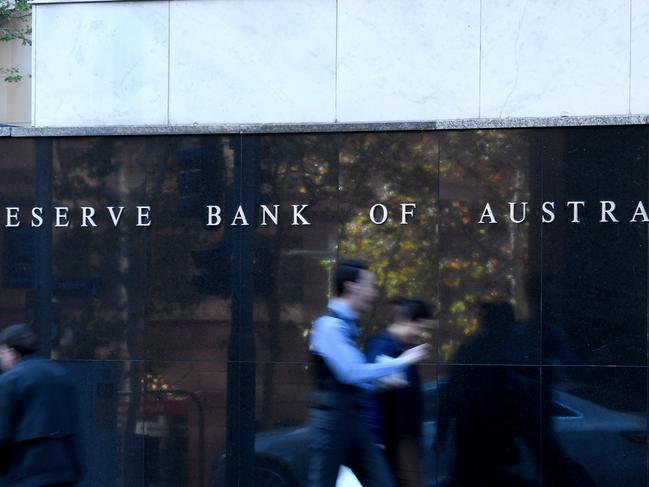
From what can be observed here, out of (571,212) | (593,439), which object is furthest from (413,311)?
(593,439)

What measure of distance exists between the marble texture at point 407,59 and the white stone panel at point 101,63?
5.66 feet

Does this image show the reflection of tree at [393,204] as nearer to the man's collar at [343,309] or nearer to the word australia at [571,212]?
the word australia at [571,212]

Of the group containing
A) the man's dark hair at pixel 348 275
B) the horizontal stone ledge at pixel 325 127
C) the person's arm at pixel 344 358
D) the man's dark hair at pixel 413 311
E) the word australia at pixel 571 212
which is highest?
the horizontal stone ledge at pixel 325 127

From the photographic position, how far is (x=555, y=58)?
9484mm

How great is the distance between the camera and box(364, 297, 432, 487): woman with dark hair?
7.11 meters

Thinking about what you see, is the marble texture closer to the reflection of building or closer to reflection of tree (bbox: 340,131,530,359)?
the reflection of building

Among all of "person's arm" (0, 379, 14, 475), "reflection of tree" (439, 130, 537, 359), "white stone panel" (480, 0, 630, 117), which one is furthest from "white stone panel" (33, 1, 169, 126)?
"person's arm" (0, 379, 14, 475)

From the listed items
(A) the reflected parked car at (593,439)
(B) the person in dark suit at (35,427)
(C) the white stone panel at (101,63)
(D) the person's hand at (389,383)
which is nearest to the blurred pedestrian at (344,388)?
(D) the person's hand at (389,383)

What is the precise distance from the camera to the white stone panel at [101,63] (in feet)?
32.9

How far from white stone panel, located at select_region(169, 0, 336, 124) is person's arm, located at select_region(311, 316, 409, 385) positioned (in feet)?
12.2

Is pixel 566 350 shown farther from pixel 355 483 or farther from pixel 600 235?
pixel 355 483

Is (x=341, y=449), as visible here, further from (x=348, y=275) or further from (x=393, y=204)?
(x=393, y=204)

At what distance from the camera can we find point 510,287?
942cm

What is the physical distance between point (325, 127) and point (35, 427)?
4388 millimetres
